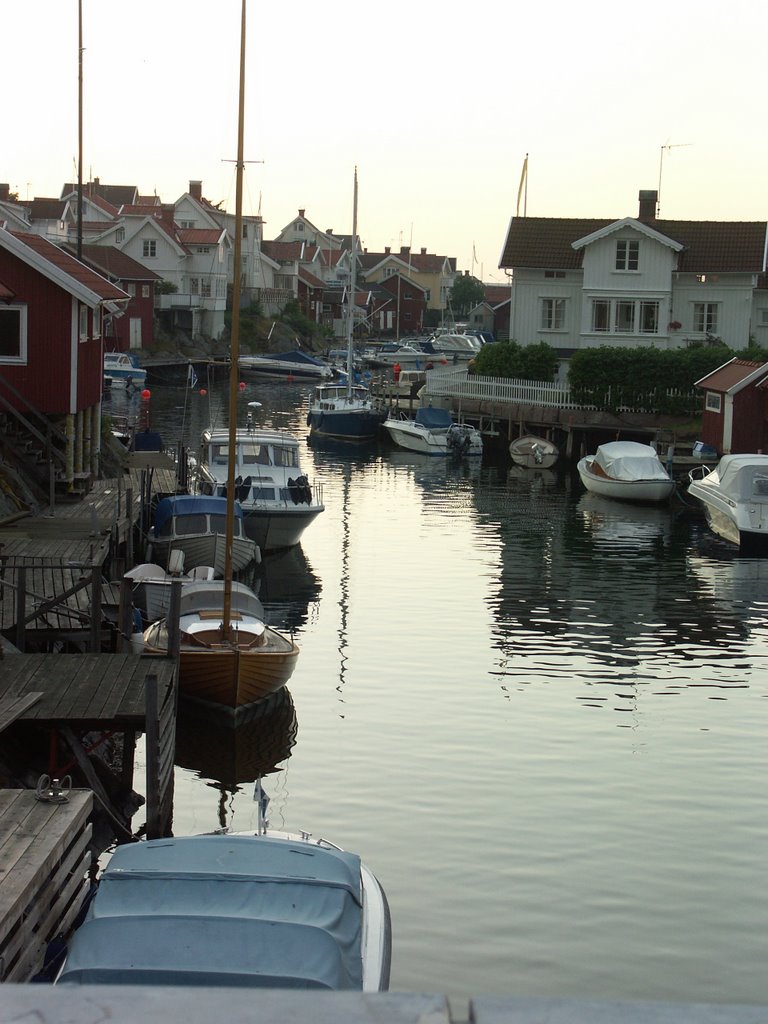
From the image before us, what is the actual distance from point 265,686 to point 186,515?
11.8m

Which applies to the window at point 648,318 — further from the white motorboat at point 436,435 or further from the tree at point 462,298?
the tree at point 462,298

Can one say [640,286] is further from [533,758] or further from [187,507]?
[533,758]

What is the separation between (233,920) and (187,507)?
2283 centimetres

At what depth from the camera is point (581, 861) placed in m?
16.0

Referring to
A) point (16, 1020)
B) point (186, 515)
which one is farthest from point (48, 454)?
point (16, 1020)

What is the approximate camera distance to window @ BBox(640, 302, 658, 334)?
6662 cm

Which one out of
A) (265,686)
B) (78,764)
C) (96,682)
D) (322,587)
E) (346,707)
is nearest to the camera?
(78,764)

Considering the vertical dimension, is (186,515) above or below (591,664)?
above

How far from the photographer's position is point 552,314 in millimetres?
68062

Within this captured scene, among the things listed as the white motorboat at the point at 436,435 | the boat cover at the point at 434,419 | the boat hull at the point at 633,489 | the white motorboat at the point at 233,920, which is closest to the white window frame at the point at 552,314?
the white motorboat at the point at 436,435

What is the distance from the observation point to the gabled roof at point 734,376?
50.4 metres

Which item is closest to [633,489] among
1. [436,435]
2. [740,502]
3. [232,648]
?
[740,502]

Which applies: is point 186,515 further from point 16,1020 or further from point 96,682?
point 16,1020

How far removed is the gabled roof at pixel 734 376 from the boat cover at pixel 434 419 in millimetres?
13802
